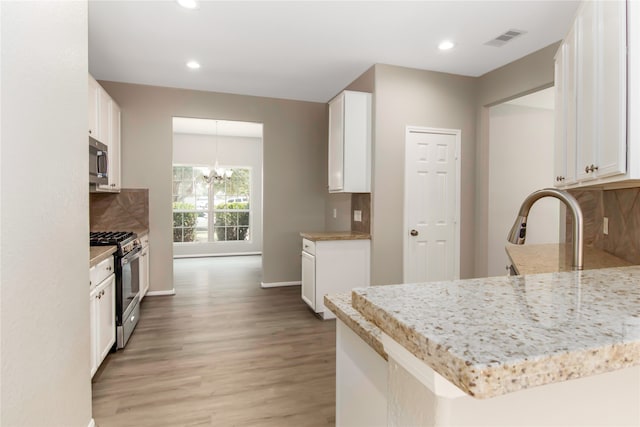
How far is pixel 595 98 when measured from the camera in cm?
182

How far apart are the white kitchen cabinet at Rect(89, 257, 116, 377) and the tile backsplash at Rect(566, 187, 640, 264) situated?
3215mm

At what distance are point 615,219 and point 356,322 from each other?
7.31 feet

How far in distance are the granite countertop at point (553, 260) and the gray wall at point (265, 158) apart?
316cm

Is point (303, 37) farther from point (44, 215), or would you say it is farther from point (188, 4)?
point (44, 215)

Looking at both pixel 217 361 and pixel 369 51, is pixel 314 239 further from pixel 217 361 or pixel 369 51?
pixel 369 51

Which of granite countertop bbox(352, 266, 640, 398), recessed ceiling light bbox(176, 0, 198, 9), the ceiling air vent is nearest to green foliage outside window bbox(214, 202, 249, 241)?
recessed ceiling light bbox(176, 0, 198, 9)

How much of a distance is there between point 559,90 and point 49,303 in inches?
126

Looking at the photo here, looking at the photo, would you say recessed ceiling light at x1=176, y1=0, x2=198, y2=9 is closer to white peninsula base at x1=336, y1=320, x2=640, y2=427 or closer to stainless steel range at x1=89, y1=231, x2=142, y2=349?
stainless steel range at x1=89, y1=231, x2=142, y2=349

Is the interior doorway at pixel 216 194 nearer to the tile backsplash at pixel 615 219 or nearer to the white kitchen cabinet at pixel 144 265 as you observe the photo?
the white kitchen cabinet at pixel 144 265

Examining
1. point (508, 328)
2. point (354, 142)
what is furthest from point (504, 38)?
point (508, 328)

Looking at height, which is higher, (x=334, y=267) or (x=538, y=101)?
(x=538, y=101)

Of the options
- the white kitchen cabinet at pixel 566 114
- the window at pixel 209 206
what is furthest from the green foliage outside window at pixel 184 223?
the white kitchen cabinet at pixel 566 114

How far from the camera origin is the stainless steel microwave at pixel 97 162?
3.23m

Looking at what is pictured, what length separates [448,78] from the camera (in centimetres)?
420
